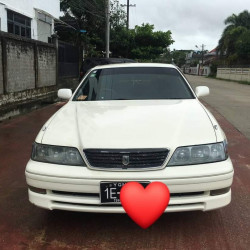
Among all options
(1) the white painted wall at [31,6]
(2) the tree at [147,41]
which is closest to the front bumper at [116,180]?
(1) the white painted wall at [31,6]

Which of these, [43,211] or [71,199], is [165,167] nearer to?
[71,199]

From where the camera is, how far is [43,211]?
329 centimetres

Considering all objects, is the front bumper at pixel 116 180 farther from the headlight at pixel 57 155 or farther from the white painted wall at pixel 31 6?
the white painted wall at pixel 31 6

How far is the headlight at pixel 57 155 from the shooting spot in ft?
8.66

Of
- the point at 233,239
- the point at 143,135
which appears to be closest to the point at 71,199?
the point at 143,135

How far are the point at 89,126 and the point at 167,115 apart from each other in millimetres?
756

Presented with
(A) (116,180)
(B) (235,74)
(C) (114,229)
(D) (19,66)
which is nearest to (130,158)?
(A) (116,180)

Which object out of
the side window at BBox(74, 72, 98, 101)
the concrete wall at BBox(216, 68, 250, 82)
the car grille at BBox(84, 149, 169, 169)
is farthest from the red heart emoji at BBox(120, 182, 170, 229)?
the concrete wall at BBox(216, 68, 250, 82)

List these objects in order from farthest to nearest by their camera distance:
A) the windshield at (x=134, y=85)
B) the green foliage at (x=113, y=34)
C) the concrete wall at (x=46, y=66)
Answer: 1. the green foliage at (x=113, y=34)
2. the concrete wall at (x=46, y=66)
3. the windshield at (x=134, y=85)

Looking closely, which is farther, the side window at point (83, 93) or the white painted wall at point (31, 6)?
the white painted wall at point (31, 6)

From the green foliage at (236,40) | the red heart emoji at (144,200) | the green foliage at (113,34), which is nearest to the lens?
the red heart emoji at (144,200)

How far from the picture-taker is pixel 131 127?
2807mm

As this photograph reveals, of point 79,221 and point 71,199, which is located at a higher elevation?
point 71,199

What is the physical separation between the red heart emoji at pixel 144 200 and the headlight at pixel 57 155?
1.49 ft
